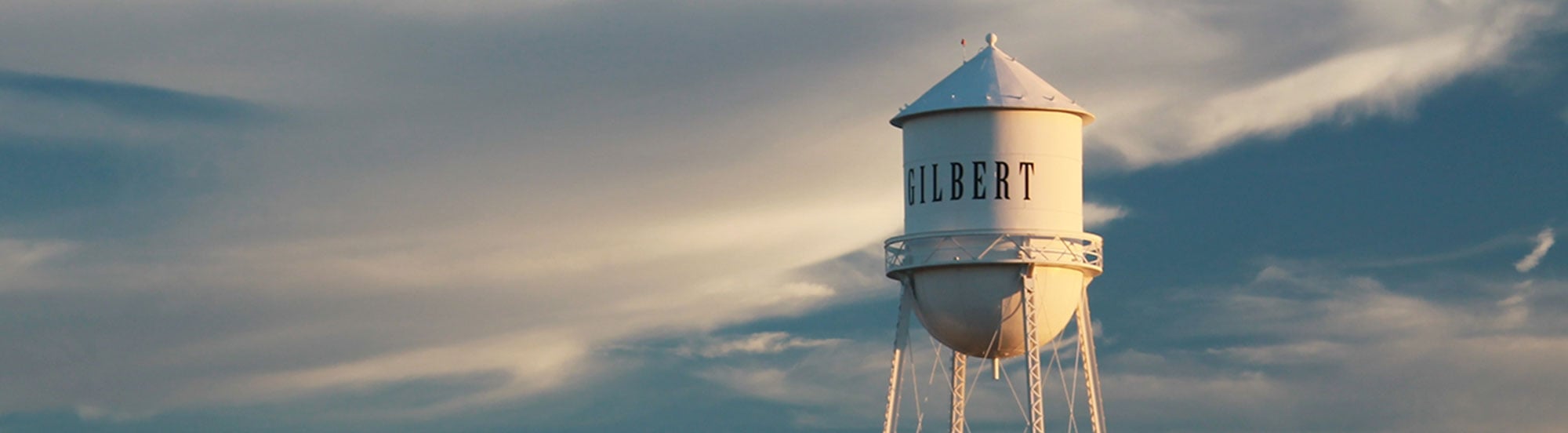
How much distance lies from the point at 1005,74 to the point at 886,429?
8.67 metres

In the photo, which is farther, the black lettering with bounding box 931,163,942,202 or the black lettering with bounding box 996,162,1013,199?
the black lettering with bounding box 931,163,942,202

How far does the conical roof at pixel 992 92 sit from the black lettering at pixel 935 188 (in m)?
1.36

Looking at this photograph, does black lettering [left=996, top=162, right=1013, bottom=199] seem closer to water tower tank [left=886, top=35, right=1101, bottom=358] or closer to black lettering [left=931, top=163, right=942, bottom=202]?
water tower tank [left=886, top=35, right=1101, bottom=358]

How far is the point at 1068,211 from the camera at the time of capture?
87.2 m

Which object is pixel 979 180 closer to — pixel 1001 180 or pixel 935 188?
pixel 1001 180

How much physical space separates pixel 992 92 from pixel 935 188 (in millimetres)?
2557

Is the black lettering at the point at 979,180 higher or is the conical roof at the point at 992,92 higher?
the conical roof at the point at 992,92

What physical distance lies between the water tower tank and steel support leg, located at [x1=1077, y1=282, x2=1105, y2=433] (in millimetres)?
308

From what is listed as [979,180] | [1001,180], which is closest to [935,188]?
[979,180]

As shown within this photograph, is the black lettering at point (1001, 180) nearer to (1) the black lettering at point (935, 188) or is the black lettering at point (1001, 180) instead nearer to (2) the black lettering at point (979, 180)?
(2) the black lettering at point (979, 180)

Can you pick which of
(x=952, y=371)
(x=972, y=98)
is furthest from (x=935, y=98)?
(x=952, y=371)

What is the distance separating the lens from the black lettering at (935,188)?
285 feet

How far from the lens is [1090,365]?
287 ft

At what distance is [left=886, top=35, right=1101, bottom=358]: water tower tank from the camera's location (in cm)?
8631
